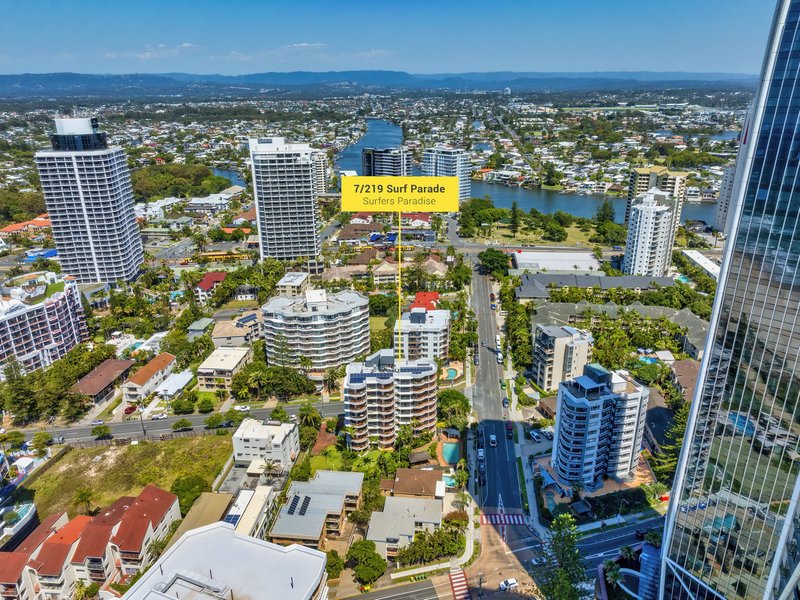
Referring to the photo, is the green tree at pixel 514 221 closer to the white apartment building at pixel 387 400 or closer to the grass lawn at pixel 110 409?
the white apartment building at pixel 387 400

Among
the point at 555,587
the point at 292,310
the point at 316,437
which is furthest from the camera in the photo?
the point at 292,310

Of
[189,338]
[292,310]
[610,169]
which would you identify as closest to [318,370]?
[292,310]

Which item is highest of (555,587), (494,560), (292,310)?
(292,310)

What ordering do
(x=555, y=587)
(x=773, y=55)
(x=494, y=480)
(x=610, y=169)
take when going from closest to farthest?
(x=773, y=55) < (x=555, y=587) < (x=494, y=480) < (x=610, y=169)

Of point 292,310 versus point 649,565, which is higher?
point 292,310

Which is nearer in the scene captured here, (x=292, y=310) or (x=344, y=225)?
(x=292, y=310)

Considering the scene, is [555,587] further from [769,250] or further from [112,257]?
[112,257]
